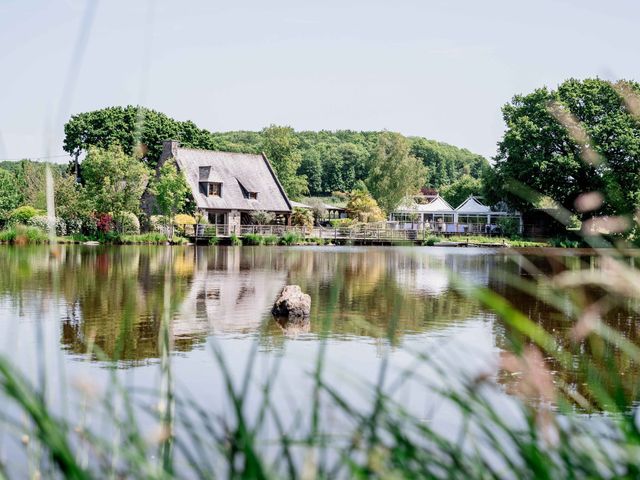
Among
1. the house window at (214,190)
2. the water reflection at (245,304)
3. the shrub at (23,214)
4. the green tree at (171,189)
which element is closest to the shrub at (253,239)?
the green tree at (171,189)

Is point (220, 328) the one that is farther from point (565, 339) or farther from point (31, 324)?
point (565, 339)

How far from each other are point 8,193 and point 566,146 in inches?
1556

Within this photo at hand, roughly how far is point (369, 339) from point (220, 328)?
2377 millimetres

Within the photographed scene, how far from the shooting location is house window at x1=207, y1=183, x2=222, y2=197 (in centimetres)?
5719

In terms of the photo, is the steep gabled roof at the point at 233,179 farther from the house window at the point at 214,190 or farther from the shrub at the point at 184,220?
the shrub at the point at 184,220

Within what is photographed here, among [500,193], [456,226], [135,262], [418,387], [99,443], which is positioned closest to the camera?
[99,443]

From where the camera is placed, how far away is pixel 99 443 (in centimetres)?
172

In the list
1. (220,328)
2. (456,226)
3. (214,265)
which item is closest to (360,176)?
(456,226)

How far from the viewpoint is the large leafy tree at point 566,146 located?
5388 cm

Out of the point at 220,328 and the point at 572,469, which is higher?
the point at 572,469

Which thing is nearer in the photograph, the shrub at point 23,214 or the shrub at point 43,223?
the shrub at point 43,223

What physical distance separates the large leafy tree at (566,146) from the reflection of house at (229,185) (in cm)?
1575

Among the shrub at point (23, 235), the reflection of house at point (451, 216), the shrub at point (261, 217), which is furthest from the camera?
the reflection of house at point (451, 216)

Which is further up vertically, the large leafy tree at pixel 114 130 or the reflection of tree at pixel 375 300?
the large leafy tree at pixel 114 130
